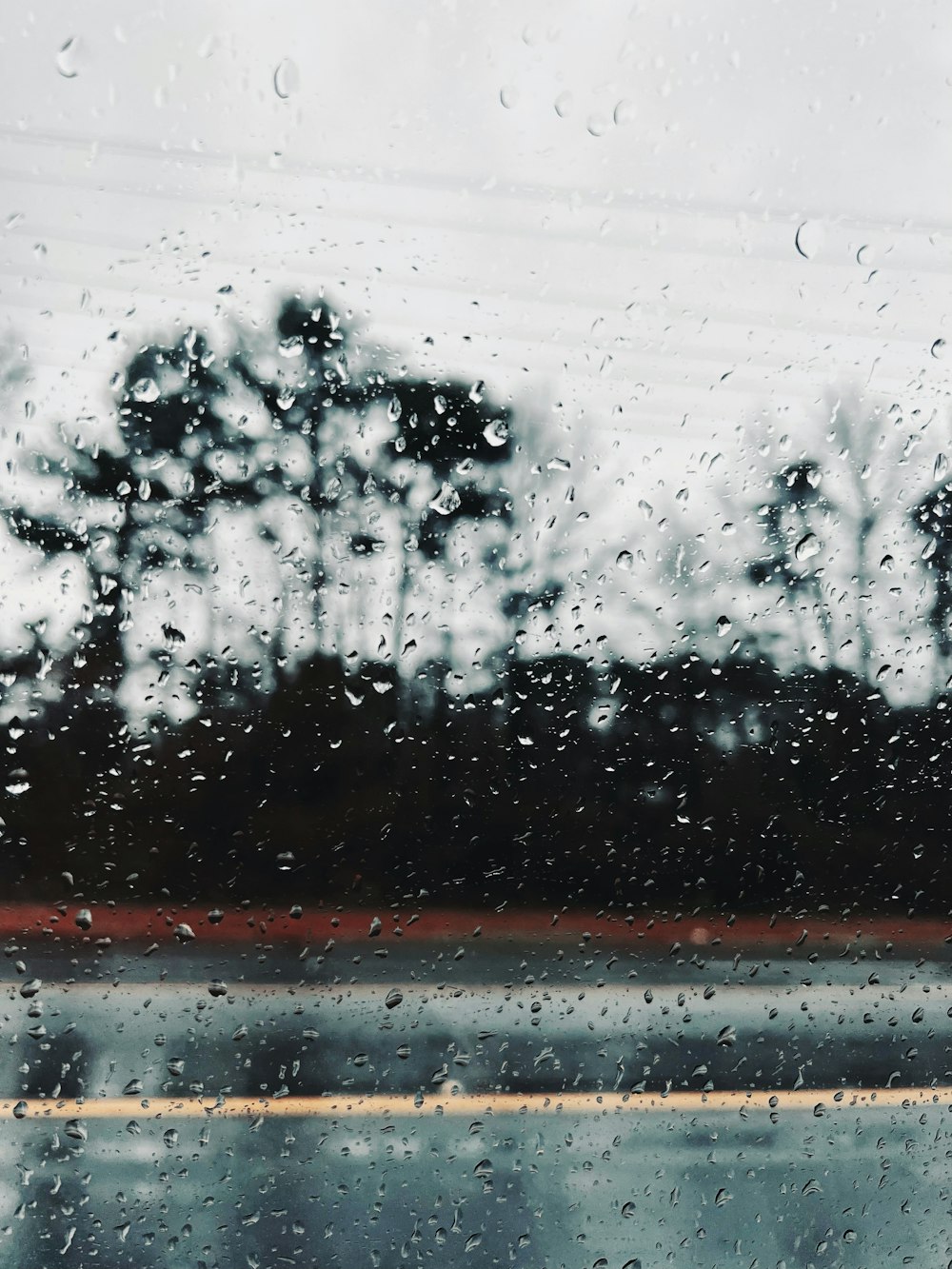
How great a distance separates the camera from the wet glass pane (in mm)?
1380

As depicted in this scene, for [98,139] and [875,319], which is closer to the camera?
[98,139]

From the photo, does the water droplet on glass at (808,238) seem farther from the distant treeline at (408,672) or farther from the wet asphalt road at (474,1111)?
the wet asphalt road at (474,1111)

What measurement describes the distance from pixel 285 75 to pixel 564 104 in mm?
463

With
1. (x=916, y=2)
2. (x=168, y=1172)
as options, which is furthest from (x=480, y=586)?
(x=916, y=2)

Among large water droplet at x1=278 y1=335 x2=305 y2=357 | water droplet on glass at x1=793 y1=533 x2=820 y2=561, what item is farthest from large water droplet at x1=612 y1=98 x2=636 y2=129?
water droplet on glass at x1=793 y1=533 x2=820 y2=561

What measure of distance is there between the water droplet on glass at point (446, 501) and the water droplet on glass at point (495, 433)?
105 mm

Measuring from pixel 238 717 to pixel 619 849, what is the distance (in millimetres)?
679

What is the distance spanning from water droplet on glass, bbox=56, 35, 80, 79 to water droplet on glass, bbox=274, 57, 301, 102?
0.30 metres

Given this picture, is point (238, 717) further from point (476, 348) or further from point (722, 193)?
point (722, 193)

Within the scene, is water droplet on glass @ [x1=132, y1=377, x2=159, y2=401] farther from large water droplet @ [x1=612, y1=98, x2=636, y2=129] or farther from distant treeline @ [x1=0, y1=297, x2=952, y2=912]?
large water droplet @ [x1=612, y1=98, x2=636, y2=129]

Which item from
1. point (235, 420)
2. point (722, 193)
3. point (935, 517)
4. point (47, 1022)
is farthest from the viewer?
point (935, 517)

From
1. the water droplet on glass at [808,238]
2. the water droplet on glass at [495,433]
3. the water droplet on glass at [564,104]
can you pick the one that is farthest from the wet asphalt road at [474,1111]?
the water droplet on glass at [564,104]

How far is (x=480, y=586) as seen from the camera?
154cm

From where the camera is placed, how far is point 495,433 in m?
1.55
